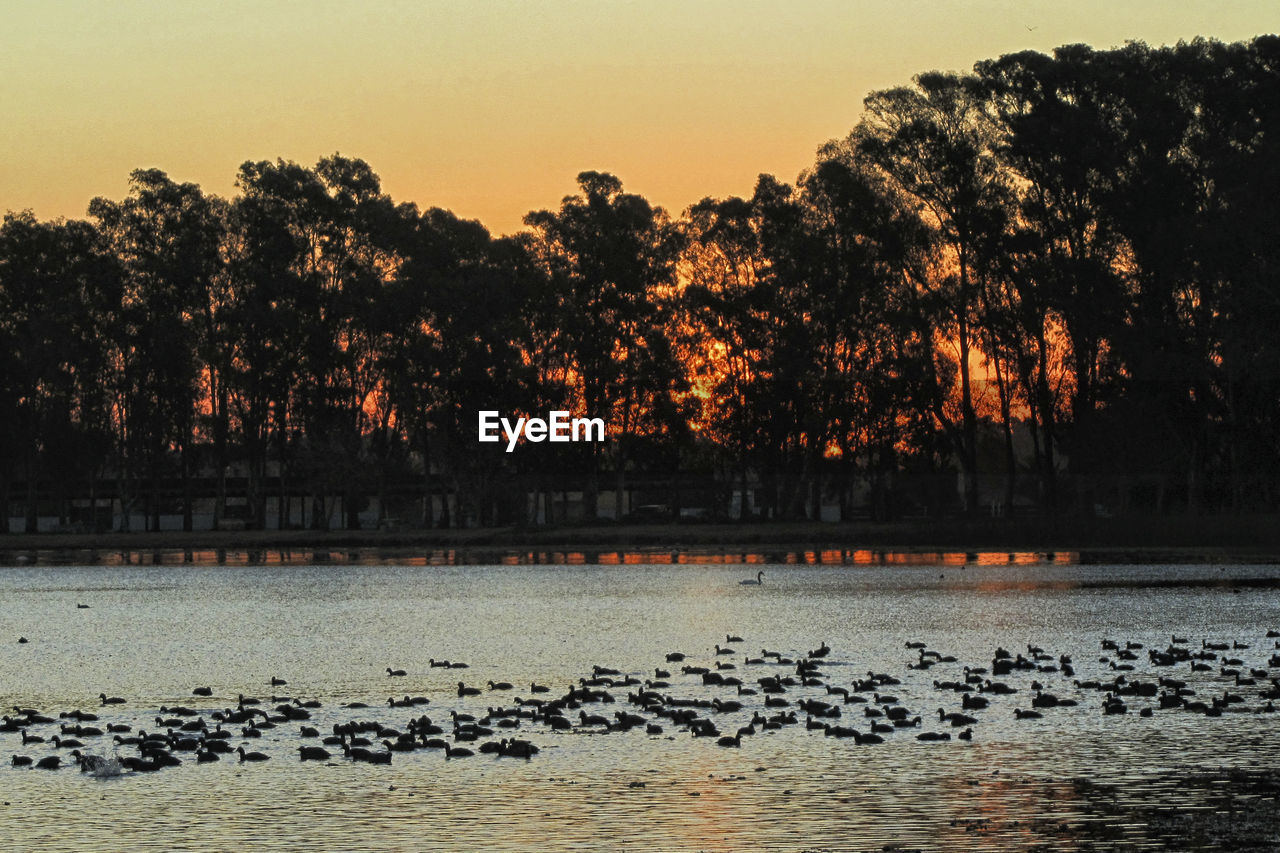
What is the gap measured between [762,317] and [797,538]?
17.4 metres

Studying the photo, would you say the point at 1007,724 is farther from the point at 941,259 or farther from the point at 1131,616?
the point at 941,259

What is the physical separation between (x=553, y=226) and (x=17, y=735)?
11171 cm

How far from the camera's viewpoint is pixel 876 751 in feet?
93.5

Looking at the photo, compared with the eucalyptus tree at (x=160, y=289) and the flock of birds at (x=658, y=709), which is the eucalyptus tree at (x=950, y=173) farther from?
the flock of birds at (x=658, y=709)

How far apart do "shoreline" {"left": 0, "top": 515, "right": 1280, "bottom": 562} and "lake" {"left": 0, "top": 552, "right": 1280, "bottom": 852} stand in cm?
3411

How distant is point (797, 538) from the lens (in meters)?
128

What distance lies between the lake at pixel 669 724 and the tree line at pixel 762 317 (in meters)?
37.3

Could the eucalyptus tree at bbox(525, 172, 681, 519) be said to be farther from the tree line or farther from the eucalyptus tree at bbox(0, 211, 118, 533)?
the eucalyptus tree at bbox(0, 211, 118, 533)

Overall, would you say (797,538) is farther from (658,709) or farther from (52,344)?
(658,709)

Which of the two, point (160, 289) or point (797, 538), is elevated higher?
point (160, 289)

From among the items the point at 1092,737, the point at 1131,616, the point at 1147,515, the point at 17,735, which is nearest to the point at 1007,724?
the point at 1092,737

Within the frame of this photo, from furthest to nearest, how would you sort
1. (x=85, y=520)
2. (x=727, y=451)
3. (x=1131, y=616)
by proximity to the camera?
(x=85, y=520), (x=727, y=451), (x=1131, y=616)

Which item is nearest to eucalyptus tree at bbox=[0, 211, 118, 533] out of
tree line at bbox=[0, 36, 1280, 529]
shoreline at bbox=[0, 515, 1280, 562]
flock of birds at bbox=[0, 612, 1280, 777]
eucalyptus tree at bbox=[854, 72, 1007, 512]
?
tree line at bbox=[0, 36, 1280, 529]

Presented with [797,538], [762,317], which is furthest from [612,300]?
[797,538]
